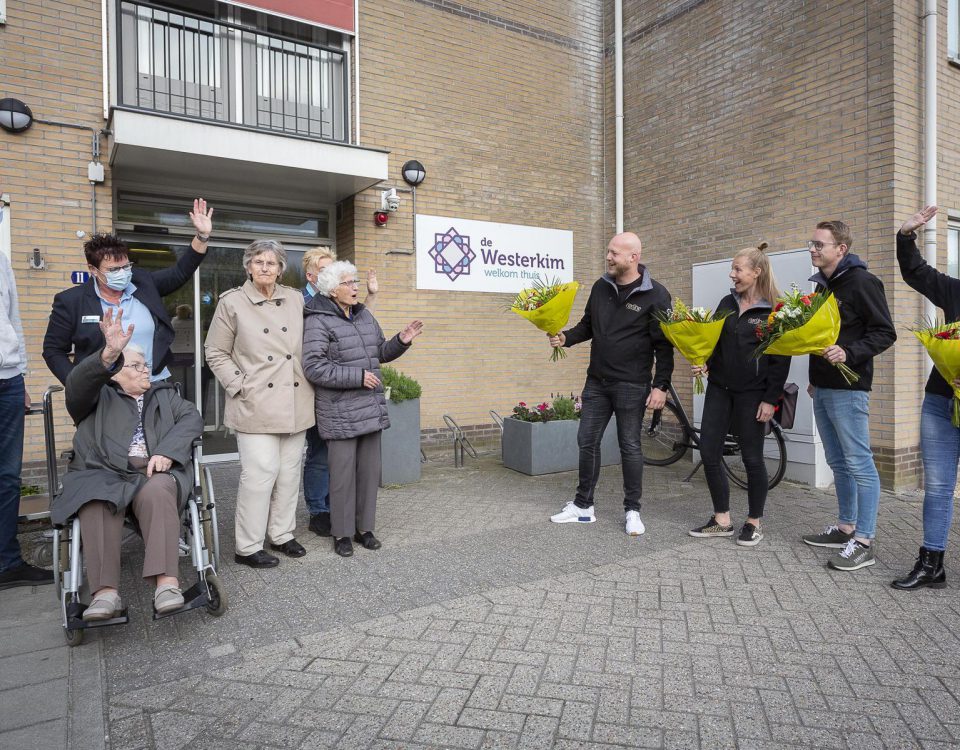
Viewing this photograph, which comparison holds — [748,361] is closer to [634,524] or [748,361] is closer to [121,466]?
[634,524]

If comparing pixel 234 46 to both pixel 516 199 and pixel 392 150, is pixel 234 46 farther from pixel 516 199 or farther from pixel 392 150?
pixel 516 199

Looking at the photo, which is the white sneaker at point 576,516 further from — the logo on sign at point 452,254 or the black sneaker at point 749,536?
the logo on sign at point 452,254

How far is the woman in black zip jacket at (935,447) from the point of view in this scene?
152 inches

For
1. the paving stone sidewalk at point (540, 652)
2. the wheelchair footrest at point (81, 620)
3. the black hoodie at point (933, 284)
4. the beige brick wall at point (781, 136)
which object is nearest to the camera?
the paving stone sidewalk at point (540, 652)

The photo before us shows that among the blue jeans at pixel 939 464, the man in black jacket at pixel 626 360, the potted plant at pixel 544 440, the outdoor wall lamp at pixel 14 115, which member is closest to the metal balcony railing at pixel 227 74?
the outdoor wall lamp at pixel 14 115

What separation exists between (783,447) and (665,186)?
162 inches

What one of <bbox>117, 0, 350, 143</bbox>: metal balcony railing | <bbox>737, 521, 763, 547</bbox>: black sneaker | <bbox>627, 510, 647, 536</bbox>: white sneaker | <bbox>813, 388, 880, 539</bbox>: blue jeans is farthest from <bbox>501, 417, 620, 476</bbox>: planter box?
<bbox>117, 0, 350, 143</bbox>: metal balcony railing

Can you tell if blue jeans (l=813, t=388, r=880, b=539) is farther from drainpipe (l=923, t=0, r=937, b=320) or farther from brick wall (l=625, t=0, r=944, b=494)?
drainpipe (l=923, t=0, r=937, b=320)

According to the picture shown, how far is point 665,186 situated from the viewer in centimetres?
896

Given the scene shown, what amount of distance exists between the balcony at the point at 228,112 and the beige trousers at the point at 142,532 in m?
4.06

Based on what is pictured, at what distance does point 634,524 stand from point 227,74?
635 centimetres

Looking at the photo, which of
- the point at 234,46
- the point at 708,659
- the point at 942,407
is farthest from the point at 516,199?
the point at 708,659

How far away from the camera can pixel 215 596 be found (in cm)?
347

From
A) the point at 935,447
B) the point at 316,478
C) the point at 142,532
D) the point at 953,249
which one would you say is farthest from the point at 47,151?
the point at 953,249
